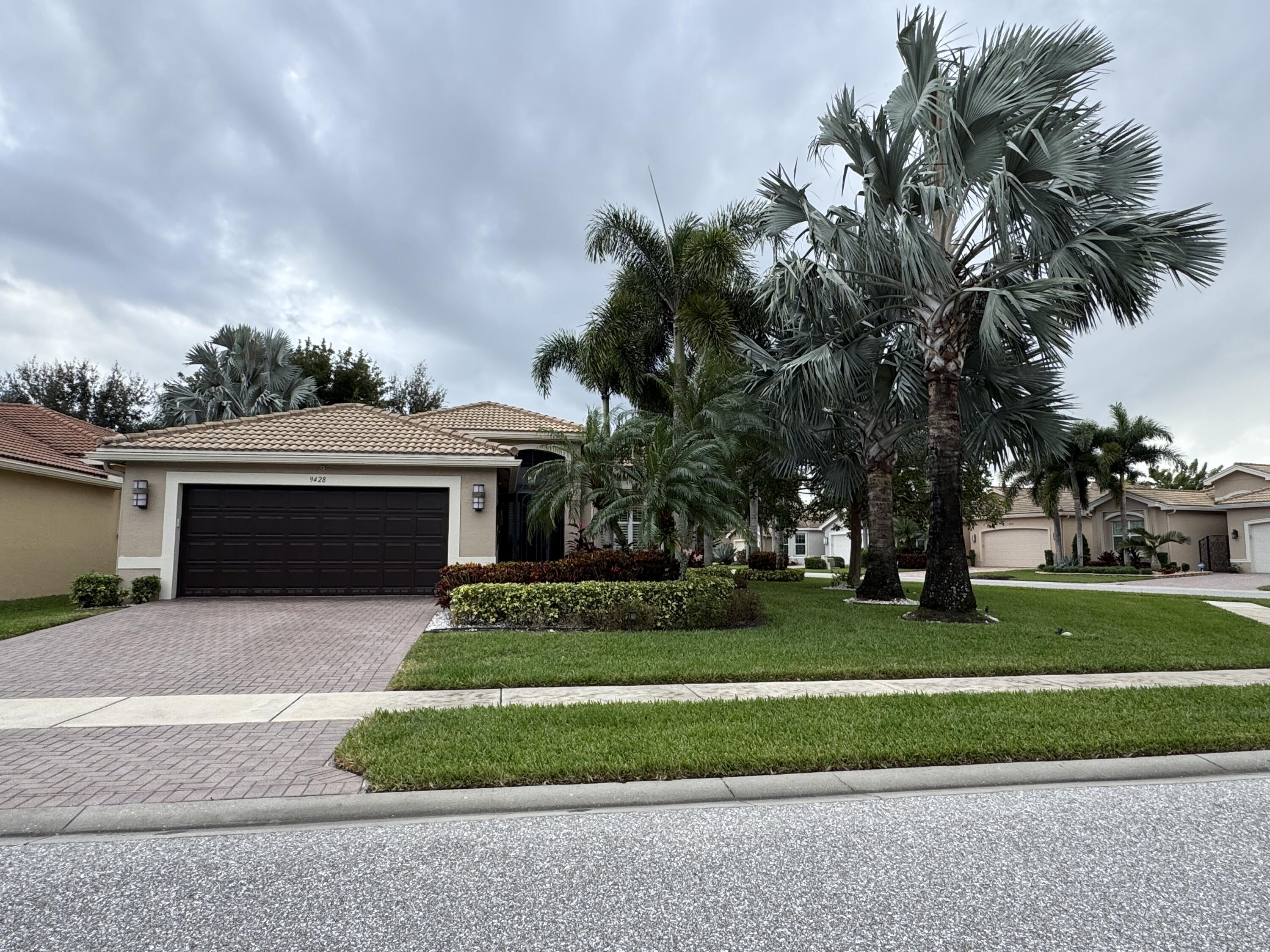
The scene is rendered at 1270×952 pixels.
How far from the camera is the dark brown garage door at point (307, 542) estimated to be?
547 inches

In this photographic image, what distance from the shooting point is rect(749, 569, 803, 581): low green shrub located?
25.2 m

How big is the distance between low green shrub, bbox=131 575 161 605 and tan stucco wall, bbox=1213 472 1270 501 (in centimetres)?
3614

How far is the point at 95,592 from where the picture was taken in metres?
12.6

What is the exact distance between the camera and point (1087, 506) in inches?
1355

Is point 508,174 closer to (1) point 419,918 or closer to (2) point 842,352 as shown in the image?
(2) point 842,352

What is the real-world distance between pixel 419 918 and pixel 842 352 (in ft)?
40.0

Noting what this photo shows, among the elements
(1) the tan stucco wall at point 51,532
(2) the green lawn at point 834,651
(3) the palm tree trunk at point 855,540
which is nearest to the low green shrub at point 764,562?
(3) the palm tree trunk at point 855,540

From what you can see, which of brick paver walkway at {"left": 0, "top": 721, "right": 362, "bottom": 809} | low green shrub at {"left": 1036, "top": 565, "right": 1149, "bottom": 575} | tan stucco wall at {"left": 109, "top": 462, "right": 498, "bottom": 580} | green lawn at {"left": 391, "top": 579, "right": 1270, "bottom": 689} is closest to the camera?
brick paver walkway at {"left": 0, "top": 721, "right": 362, "bottom": 809}

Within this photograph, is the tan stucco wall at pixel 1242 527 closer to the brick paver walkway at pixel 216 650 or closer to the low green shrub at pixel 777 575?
the low green shrub at pixel 777 575

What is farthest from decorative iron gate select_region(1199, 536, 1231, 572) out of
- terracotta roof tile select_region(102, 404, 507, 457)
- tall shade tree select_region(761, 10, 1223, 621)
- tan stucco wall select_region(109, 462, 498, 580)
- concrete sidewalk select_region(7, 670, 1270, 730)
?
terracotta roof tile select_region(102, 404, 507, 457)

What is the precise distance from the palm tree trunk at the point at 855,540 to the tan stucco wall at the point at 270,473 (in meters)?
12.0

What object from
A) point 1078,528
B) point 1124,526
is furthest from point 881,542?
point 1124,526

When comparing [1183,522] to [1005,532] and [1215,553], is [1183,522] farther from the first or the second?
[1005,532]

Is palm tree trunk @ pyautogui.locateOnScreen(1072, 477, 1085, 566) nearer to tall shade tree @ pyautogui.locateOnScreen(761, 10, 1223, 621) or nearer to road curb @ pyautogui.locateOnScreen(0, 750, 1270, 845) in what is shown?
tall shade tree @ pyautogui.locateOnScreen(761, 10, 1223, 621)
